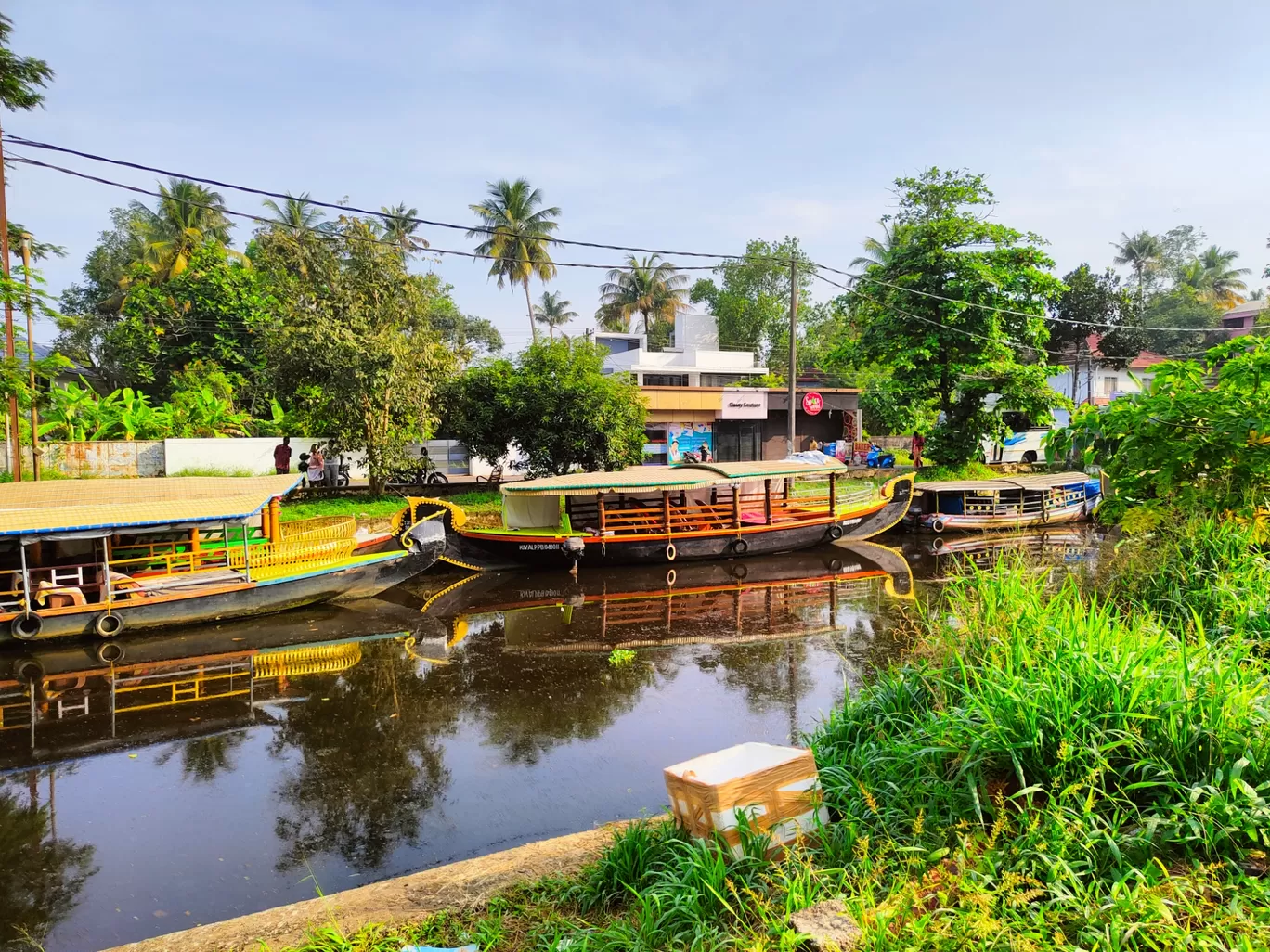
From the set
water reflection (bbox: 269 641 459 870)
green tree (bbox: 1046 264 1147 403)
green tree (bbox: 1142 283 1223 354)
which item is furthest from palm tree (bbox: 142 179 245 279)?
green tree (bbox: 1142 283 1223 354)

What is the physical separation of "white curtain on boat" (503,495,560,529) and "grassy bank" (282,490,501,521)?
359 cm

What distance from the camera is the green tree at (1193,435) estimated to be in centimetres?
611

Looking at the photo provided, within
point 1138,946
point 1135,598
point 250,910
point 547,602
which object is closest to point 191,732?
point 250,910

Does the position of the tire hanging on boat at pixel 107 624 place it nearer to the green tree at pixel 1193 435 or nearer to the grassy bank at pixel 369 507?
the grassy bank at pixel 369 507

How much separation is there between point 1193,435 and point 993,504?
1536 cm

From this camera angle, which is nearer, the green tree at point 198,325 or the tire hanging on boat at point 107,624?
the tire hanging on boat at point 107,624

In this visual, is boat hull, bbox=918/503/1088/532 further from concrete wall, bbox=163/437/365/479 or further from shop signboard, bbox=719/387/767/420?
concrete wall, bbox=163/437/365/479

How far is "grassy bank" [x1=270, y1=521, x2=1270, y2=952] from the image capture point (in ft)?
9.68

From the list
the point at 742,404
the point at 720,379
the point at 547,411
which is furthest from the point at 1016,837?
the point at 720,379

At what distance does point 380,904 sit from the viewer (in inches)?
170

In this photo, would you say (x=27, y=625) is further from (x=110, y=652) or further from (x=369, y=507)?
(x=369, y=507)

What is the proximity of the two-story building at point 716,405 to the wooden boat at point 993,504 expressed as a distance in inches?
409

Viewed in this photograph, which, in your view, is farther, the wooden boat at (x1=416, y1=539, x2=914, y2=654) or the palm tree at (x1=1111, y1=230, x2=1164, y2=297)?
the palm tree at (x1=1111, y1=230, x2=1164, y2=297)

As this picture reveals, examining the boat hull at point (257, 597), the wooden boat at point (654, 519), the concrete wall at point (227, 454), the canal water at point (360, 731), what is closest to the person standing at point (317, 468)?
the concrete wall at point (227, 454)
